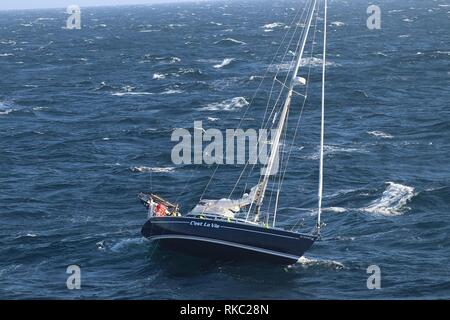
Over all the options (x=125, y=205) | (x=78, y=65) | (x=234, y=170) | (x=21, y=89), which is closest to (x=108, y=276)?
(x=125, y=205)

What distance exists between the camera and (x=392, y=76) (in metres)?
126

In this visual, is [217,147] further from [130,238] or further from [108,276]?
[108,276]

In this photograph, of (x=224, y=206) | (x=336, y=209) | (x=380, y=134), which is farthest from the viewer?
(x=380, y=134)

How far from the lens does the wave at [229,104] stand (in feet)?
342

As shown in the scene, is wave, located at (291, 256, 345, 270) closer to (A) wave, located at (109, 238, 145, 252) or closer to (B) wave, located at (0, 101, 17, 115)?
(A) wave, located at (109, 238, 145, 252)

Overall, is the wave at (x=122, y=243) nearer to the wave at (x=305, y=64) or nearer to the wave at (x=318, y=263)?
the wave at (x=318, y=263)

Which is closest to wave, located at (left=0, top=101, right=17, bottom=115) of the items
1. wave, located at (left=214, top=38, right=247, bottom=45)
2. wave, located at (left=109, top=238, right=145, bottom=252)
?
wave, located at (left=109, top=238, right=145, bottom=252)

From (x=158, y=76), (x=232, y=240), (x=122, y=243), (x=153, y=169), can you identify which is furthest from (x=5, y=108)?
(x=232, y=240)

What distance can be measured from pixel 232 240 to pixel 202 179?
23.5m

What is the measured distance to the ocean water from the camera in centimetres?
4806

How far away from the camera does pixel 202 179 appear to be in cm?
7138

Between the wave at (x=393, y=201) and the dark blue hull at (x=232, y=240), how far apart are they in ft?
45.7

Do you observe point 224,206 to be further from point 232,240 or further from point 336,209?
point 336,209
